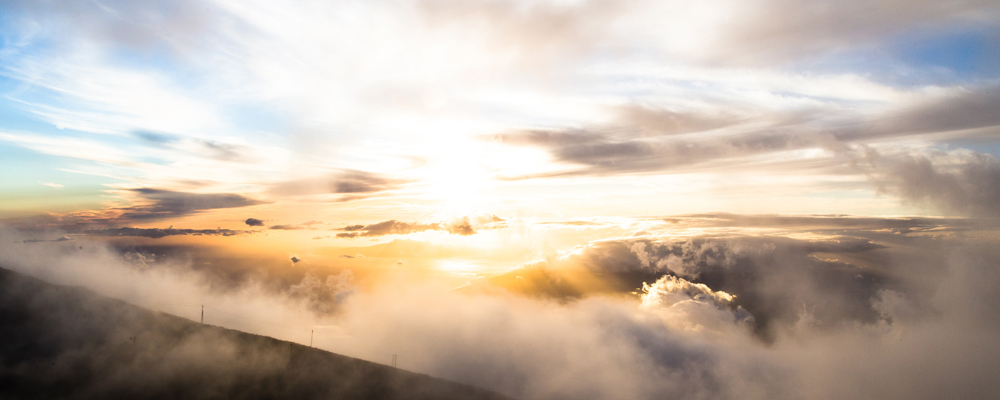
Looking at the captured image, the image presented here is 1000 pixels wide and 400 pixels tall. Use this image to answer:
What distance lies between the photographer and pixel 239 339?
192125 millimetres

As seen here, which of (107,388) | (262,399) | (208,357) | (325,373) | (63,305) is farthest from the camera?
(63,305)

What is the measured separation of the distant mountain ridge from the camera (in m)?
147

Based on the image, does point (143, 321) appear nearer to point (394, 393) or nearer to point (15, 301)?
point (15, 301)

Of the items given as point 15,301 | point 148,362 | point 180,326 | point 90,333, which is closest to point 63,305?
point 15,301

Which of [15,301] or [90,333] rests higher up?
[15,301]

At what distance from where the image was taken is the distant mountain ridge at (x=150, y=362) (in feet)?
484

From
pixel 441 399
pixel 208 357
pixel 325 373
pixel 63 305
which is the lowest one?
pixel 441 399

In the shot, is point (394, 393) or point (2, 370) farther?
point (394, 393)

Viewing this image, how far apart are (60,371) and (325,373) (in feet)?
290

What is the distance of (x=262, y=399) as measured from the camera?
509ft

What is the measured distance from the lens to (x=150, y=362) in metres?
162

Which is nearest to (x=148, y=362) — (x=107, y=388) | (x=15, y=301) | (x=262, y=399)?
(x=107, y=388)

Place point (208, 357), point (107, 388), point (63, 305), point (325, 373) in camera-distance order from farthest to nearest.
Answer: point (63, 305) < point (325, 373) < point (208, 357) < point (107, 388)

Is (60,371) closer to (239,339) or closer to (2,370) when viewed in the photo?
(2,370)
